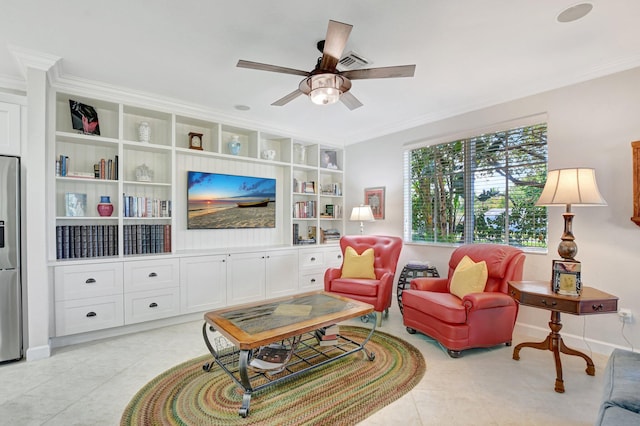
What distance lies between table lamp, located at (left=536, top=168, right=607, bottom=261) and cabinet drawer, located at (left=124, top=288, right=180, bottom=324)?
3.70 metres

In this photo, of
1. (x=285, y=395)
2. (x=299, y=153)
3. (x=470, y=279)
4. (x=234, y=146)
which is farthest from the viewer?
(x=299, y=153)

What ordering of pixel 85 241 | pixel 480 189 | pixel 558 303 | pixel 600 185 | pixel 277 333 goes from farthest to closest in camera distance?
pixel 480 189, pixel 85 241, pixel 600 185, pixel 558 303, pixel 277 333

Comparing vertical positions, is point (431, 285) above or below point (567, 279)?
below

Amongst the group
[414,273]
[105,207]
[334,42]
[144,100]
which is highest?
[144,100]

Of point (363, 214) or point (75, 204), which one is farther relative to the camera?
point (363, 214)

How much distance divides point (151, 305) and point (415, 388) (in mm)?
2730

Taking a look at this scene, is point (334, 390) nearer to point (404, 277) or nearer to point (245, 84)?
point (404, 277)

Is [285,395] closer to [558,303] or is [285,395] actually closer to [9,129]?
[558,303]

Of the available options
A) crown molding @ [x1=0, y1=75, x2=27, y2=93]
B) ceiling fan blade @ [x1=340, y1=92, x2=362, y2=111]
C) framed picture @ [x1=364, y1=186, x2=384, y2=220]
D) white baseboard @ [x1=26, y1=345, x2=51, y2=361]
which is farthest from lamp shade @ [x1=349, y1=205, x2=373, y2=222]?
crown molding @ [x1=0, y1=75, x2=27, y2=93]

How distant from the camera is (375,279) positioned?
12.4 ft

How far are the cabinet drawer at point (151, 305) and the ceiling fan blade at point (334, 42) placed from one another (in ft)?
9.35

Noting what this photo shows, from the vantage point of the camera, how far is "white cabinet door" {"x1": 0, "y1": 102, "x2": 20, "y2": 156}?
2.72 metres

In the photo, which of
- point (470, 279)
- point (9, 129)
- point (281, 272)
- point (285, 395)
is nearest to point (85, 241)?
point (9, 129)

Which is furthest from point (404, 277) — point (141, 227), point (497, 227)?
point (141, 227)
